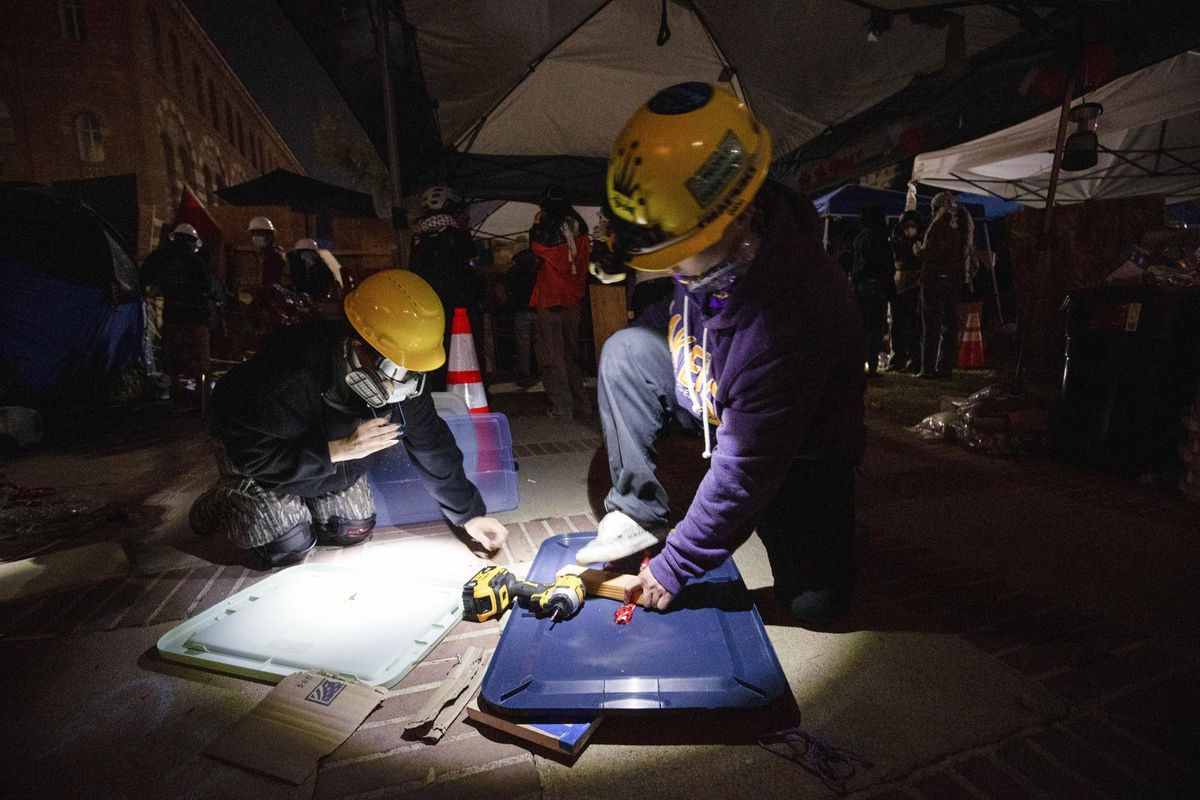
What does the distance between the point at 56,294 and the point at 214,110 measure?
30.8 meters

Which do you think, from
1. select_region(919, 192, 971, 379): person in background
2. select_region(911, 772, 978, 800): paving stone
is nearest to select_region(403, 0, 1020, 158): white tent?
select_region(919, 192, 971, 379): person in background

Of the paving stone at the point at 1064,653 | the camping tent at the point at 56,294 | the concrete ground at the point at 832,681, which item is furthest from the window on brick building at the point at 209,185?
the paving stone at the point at 1064,653

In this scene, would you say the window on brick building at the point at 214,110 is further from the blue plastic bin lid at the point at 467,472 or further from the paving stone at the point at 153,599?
the paving stone at the point at 153,599

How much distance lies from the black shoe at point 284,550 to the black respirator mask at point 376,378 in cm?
69

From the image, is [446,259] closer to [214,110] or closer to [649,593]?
[649,593]

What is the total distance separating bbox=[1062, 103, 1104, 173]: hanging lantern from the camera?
4168 mm

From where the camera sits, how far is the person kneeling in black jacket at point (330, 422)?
1924mm

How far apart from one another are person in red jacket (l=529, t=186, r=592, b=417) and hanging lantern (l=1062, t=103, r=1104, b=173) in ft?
12.8

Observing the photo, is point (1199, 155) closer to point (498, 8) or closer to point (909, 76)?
point (909, 76)

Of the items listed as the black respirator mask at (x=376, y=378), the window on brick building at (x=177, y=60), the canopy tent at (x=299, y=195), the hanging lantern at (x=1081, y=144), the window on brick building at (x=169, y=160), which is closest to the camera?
the black respirator mask at (x=376, y=378)

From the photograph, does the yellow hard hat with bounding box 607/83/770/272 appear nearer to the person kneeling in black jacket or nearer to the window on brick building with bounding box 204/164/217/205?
the person kneeling in black jacket

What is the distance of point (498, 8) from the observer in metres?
3.94

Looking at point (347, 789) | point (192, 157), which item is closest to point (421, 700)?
point (347, 789)

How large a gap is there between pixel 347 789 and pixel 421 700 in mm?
288
